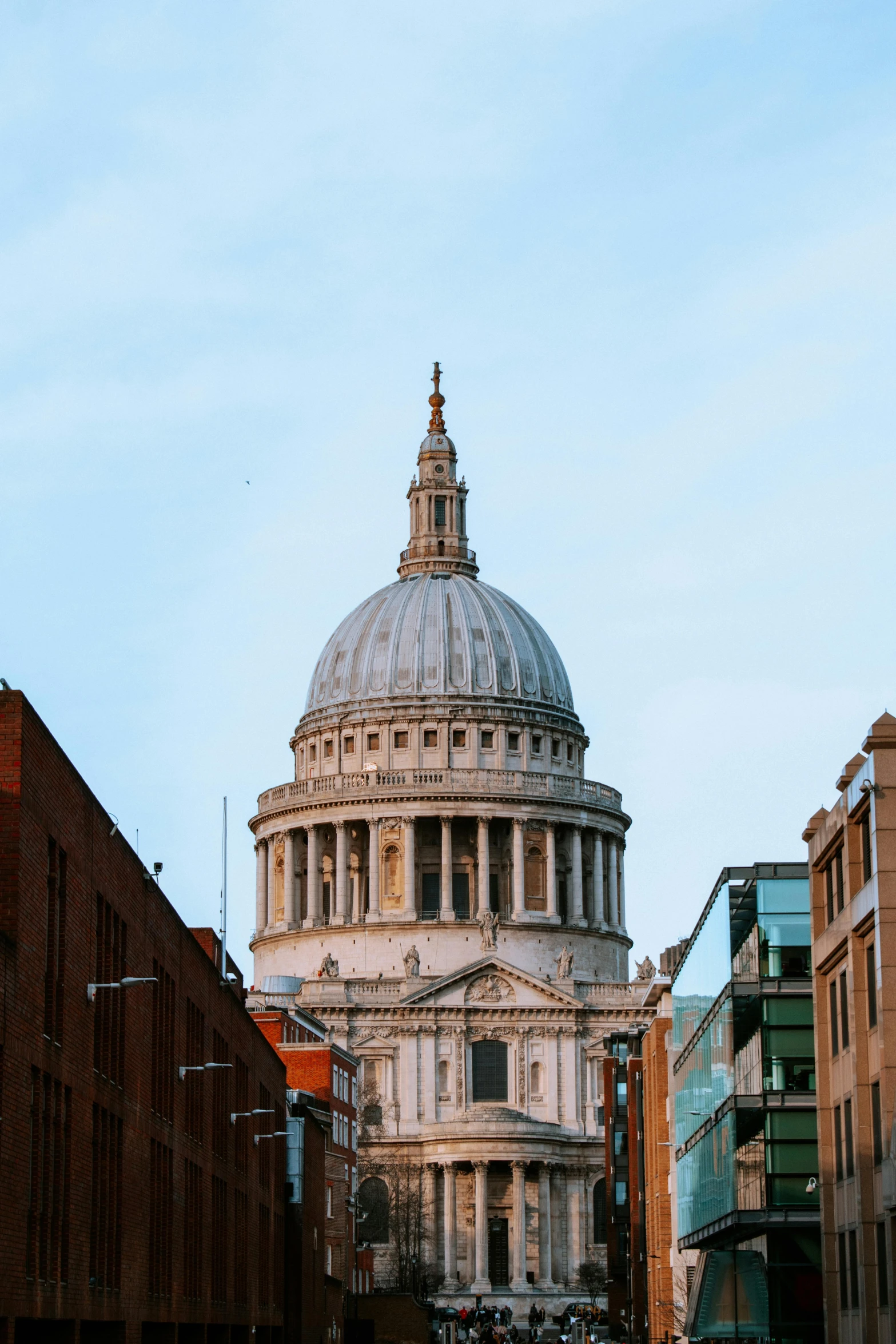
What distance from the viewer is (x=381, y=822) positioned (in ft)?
514

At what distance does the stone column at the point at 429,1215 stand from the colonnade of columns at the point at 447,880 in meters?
18.7

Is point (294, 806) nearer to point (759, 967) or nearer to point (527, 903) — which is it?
point (527, 903)

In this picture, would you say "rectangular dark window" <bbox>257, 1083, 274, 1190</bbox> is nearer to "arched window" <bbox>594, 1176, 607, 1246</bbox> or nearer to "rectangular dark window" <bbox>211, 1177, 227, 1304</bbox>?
"rectangular dark window" <bbox>211, 1177, 227, 1304</bbox>

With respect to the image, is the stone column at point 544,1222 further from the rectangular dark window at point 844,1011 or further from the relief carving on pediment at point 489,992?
the rectangular dark window at point 844,1011

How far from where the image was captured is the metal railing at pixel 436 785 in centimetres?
15650

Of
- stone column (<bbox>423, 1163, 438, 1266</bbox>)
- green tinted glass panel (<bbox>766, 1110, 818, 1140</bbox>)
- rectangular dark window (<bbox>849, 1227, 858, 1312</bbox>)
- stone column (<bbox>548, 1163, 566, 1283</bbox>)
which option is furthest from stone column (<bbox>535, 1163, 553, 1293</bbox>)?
rectangular dark window (<bbox>849, 1227, 858, 1312</bbox>)

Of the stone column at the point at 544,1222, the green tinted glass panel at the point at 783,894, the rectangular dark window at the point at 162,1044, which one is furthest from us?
the stone column at the point at 544,1222

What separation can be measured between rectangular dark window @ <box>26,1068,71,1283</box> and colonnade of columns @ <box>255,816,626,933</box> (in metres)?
118

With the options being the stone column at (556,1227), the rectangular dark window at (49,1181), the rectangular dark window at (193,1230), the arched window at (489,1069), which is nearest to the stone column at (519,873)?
the arched window at (489,1069)

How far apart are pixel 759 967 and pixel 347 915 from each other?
104m

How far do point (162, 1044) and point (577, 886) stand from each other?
11434cm

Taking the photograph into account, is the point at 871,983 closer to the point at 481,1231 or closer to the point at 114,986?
the point at 114,986

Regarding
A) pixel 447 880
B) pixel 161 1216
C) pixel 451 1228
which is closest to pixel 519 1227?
pixel 451 1228

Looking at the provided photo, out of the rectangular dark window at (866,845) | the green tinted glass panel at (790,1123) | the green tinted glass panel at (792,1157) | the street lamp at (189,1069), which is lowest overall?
the green tinted glass panel at (792,1157)
